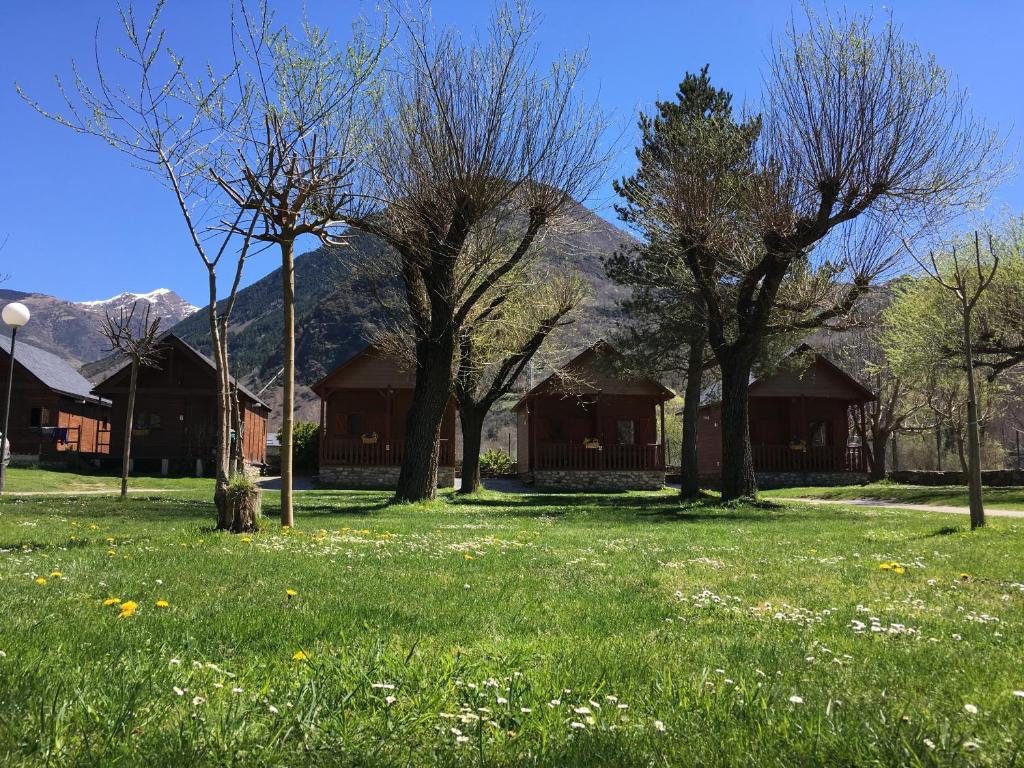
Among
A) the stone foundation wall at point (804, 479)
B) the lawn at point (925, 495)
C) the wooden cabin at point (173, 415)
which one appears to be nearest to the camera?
the lawn at point (925, 495)

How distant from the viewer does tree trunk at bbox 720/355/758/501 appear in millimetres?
21016

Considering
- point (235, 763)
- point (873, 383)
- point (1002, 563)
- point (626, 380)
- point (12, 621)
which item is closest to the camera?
point (235, 763)

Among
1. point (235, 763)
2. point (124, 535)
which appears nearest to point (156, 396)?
point (124, 535)

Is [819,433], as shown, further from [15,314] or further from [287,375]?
[15,314]

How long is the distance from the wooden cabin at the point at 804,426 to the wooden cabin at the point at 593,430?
4249 millimetres

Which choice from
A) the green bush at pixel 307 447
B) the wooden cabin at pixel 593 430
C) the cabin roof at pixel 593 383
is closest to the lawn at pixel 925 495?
the wooden cabin at pixel 593 430

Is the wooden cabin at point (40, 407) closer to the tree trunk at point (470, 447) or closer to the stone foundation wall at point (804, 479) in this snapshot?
the tree trunk at point (470, 447)

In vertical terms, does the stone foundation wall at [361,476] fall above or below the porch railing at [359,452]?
below

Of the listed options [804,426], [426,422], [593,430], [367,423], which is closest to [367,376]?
[367,423]

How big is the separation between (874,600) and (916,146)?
15.0m

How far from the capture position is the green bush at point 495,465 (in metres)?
48.4

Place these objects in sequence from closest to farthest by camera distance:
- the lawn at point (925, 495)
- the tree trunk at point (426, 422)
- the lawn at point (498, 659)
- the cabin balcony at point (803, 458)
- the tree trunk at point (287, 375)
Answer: the lawn at point (498, 659) < the tree trunk at point (287, 375) < the tree trunk at point (426, 422) < the lawn at point (925, 495) < the cabin balcony at point (803, 458)

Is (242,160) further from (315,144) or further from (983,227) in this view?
(983,227)

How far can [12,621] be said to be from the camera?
4191mm
